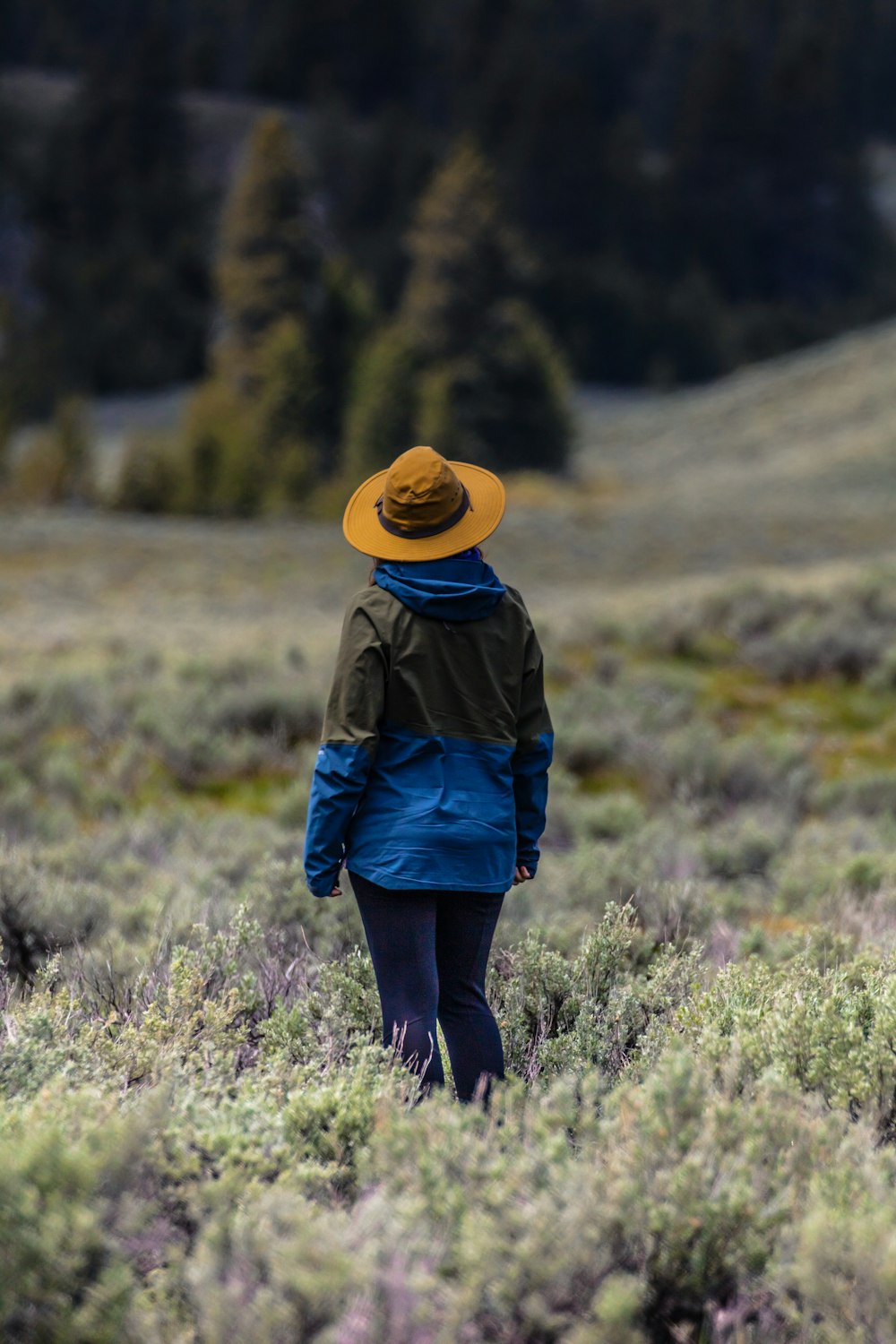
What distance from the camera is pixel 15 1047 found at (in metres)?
2.81

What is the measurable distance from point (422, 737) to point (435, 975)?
0.54 meters

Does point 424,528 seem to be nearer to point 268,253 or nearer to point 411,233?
point 268,253

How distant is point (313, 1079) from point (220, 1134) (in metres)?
0.40

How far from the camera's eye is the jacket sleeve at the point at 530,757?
10.5 feet

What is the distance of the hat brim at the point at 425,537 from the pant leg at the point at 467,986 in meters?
0.78

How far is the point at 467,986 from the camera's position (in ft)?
10.3

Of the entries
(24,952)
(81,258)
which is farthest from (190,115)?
(24,952)

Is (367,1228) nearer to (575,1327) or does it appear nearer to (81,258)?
(575,1327)

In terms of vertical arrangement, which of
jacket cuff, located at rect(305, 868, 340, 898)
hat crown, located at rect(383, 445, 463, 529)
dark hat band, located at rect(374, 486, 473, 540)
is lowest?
jacket cuff, located at rect(305, 868, 340, 898)

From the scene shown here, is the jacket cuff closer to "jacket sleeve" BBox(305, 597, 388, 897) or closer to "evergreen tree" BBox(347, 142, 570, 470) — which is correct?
"jacket sleeve" BBox(305, 597, 388, 897)

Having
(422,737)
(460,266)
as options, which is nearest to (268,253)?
(460,266)

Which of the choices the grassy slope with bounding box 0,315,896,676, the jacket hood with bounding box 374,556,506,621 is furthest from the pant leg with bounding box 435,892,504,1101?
the grassy slope with bounding box 0,315,896,676

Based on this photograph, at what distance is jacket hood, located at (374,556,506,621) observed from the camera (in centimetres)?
299

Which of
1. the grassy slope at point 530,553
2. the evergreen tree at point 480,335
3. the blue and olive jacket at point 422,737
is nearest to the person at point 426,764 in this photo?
the blue and olive jacket at point 422,737
